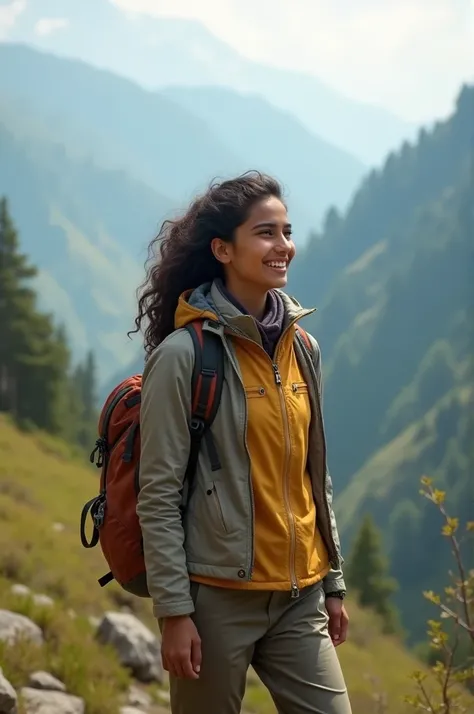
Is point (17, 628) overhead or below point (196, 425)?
below

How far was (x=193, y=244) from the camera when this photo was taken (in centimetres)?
320

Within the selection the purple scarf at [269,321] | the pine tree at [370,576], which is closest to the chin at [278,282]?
the purple scarf at [269,321]

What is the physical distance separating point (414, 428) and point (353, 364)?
25216 millimetres

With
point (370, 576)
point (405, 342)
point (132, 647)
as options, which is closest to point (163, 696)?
point (132, 647)

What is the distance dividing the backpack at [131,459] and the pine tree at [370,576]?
35288 mm

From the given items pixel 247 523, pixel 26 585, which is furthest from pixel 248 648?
pixel 26 585

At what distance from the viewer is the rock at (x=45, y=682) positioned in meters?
5.81

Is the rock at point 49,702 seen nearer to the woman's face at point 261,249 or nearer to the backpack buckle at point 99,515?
the backpack buckle at point 99,515

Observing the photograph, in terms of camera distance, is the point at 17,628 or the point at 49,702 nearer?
the point at 49,702

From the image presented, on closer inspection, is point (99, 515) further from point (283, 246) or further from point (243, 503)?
point (283, 246)

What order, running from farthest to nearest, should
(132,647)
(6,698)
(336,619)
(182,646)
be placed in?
1. (132,647)
2. (6,698)
3. (336,619)
4. (182,646)

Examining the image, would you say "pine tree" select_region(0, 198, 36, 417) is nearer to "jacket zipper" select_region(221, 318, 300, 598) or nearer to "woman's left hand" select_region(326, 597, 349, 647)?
"woman's left hand" select_region(326, 597, 349, 647)

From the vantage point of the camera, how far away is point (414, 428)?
405ft

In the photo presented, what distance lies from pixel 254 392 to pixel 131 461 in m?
0.48
